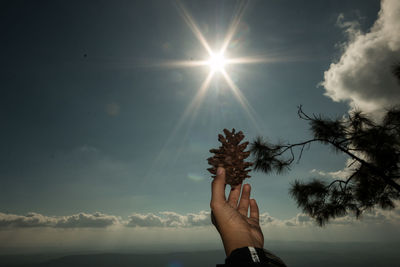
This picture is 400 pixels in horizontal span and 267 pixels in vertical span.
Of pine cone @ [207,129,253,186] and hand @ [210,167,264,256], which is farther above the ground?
pine cone @ [207,129,253,186]

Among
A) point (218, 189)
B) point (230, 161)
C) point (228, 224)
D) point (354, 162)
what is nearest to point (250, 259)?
point (228, 224)

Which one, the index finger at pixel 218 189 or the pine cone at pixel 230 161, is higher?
the pine cone at pixel 230 161

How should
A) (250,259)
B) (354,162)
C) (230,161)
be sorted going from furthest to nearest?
(354,162), (230,161), (250,259)

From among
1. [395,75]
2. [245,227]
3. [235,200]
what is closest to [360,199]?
[395,75]

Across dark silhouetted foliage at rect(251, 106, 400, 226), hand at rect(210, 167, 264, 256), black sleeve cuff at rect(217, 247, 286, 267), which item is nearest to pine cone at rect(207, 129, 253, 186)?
hand at rect(210, 167, 264, 256)

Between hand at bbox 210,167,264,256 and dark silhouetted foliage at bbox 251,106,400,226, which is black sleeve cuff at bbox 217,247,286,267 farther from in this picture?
dark silhouetted foliage at bbox 251,106,400,226

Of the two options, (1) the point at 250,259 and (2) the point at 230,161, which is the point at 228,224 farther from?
(2) the point at 230,161

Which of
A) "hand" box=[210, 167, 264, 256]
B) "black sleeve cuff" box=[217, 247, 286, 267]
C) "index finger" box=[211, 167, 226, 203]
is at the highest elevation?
"index finger" box=[211, 167, 226, 203]

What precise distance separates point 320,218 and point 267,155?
8.83 feet

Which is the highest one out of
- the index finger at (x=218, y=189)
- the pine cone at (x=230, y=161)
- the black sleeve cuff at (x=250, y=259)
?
the pine cone at (x=230, y=161)

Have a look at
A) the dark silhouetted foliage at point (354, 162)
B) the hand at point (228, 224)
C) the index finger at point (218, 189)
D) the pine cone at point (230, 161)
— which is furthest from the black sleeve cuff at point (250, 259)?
the dark silhouetted foliage at point (354, 162)

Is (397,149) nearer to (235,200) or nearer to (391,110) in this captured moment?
(391,110)

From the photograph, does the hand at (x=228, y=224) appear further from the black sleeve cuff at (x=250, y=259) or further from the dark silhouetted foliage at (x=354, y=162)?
the dark silhouetted foliage at (x=354, y=162)

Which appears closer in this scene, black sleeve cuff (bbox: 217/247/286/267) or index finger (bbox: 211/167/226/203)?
black sleeve cuff (bbox: 217/247/286/267)
